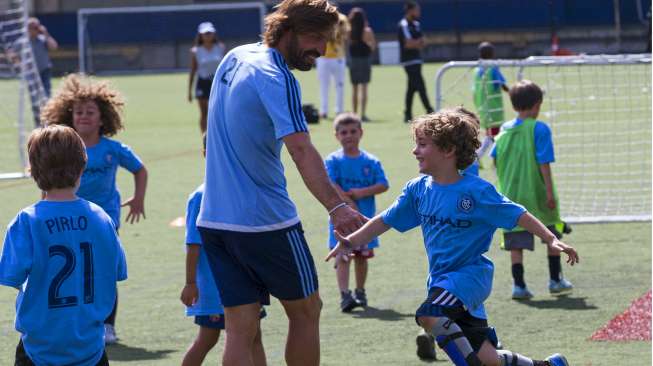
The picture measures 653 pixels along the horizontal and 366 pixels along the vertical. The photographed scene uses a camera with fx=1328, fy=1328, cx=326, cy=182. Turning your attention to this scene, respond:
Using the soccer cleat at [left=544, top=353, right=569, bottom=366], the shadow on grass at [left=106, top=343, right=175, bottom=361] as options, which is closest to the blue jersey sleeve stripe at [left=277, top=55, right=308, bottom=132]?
the soccer cleat at [left=544, top=353, right=569, bottom=366]

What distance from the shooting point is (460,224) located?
568cm

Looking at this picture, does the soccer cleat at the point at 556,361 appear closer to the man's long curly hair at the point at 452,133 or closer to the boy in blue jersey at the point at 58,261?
the man's long curly hair at the point at 452,133

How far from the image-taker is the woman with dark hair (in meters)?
Answer: 22.5

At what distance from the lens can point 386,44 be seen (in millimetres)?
42312

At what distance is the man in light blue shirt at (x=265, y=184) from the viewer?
17.2ft

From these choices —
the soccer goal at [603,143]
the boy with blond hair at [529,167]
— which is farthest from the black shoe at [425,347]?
the soccer goal at [603,143]

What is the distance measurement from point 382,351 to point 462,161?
70.9 inches

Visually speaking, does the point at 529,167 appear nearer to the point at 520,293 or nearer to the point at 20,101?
the point at 520,293

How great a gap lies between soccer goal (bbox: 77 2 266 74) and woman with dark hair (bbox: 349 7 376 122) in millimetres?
18474

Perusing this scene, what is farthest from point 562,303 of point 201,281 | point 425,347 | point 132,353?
point 201,281

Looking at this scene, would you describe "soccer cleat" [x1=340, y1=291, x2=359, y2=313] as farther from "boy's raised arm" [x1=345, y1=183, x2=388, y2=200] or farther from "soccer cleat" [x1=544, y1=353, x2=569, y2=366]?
"soccer cleat" [x1=544, y1=353, x2=569, y2=366]

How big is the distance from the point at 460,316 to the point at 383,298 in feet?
9.92

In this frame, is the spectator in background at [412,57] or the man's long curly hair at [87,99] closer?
the man's long curly hair at [87,99]

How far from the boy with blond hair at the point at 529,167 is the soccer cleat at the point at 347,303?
114cm
